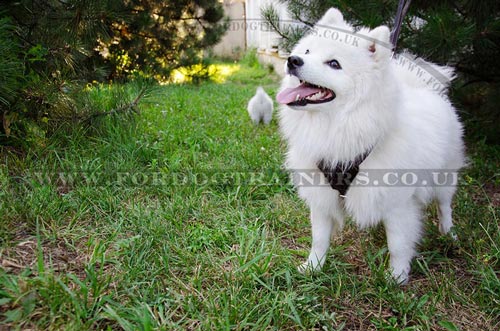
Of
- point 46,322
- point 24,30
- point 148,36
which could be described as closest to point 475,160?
point 46,322

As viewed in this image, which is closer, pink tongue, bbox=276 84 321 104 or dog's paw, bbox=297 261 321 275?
pink tongue, bbox=276 84 321 104

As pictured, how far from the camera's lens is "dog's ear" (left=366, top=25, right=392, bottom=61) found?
1.81 meters

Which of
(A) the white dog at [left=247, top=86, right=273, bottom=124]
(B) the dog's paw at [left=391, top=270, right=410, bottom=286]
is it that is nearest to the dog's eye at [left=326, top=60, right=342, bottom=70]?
(B) the dog's paw at [left=391, top=270, right=410, bottom=286]

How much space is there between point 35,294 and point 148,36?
513 centimetres

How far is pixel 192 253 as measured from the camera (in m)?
2.15

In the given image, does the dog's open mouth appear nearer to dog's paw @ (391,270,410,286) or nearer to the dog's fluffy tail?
the dog's fluffy tail

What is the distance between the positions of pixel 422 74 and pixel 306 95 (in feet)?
3.46

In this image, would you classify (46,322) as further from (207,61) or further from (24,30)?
(207,61)

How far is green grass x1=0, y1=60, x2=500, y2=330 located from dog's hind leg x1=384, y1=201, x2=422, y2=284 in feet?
0.26

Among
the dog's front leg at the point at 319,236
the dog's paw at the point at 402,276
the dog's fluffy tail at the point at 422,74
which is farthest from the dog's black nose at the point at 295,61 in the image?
the dog's paw at the point at 402,276

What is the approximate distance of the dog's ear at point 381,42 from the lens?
1.81 meters

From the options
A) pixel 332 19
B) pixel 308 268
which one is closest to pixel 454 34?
pixel 332 19

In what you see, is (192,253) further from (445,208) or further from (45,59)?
(45,59)

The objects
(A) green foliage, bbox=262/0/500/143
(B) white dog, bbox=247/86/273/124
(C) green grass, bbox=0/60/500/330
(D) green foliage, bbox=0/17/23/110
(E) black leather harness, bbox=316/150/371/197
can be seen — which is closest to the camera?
(C) green grass, bbox=0/60/500/330
